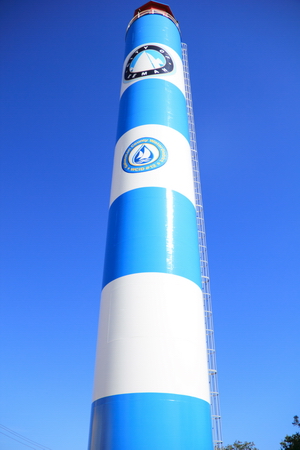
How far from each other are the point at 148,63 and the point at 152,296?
10.1m

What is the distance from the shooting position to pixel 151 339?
27.0 ft

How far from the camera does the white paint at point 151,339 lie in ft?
25.7

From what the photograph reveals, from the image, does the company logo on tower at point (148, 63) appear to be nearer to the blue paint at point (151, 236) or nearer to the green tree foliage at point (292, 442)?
the blue paint at point (151, 236)

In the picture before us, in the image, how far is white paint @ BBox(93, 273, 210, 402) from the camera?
7.83 meters

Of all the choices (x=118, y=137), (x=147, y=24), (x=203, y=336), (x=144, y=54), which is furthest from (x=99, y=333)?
(x=147, y=24)

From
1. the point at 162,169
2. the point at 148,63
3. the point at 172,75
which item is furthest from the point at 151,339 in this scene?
the point at 148,63

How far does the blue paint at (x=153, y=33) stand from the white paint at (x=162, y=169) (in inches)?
216

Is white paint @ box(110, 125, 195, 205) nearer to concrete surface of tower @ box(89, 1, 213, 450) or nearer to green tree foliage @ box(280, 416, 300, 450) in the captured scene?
concrete surface of tower @ box(89, 1, 213, 450)

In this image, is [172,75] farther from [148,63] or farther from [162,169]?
[162,169]

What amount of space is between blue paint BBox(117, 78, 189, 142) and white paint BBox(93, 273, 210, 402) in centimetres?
612

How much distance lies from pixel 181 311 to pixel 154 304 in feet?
2.38

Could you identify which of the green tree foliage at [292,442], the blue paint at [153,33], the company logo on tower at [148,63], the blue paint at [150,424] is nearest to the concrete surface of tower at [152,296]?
the blue paint at [150,424]

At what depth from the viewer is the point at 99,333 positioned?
9.35m

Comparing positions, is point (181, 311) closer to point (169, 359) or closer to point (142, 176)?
point (169, 359)
